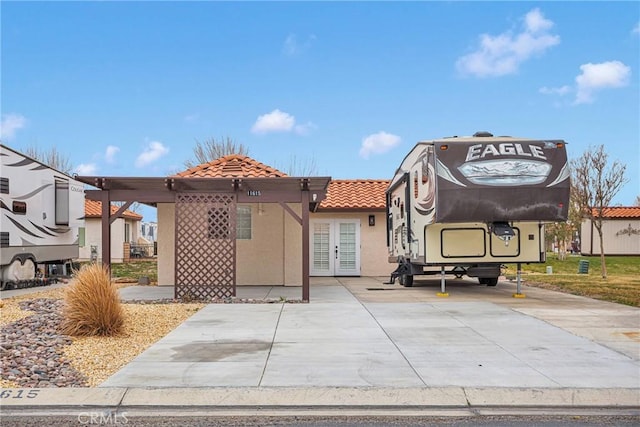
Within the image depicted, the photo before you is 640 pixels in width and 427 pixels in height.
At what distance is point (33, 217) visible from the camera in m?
14.5

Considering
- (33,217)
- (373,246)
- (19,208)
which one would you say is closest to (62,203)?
(33,217)

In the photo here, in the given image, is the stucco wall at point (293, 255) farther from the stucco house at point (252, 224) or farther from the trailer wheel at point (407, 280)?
the trailer wheel at point (407, 280)

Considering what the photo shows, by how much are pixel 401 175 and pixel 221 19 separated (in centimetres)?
660

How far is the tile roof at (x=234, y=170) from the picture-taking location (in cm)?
1452

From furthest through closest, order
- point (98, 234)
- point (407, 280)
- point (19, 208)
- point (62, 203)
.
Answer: point (98, 234) → point (62, 203) → point (407, 280) → point (19, 208)

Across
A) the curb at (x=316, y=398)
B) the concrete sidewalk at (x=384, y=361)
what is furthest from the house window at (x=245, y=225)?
the curb at (x=316, y=398)

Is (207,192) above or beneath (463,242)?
above

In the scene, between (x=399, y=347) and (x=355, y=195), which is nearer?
(x=399, y=347)

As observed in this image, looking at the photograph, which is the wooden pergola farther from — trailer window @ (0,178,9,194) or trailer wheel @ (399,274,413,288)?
trailer wheel @ (399,274,413,288)

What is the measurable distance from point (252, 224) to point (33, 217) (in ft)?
19.8

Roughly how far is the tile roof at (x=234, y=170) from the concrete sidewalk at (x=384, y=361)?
4.90 meters

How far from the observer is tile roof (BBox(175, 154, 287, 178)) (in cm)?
1452

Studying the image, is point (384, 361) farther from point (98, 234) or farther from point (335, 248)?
point (98, 234)

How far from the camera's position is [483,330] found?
8.20 metres
